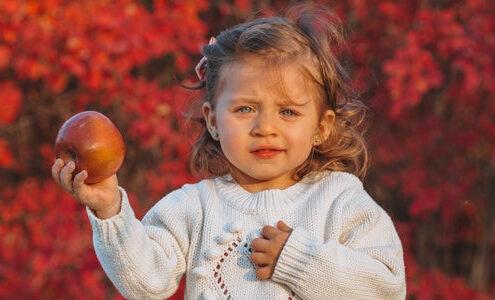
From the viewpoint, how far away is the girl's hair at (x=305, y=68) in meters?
2.85

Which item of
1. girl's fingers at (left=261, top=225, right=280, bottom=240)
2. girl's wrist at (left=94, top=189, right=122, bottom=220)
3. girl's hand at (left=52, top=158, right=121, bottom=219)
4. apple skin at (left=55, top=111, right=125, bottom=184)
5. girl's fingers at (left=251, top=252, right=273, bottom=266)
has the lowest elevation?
girl's fingers at (left=251, top=252, right=273, bottom=266)

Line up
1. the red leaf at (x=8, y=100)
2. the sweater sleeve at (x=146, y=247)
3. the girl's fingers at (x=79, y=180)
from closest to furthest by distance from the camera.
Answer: the girl's fingers at (x=79, y=180)
the sweater sleeve at (x=146, y=247)
the red leaf at (x=8, y=100)

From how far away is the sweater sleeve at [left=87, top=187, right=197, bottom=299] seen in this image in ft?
8.58

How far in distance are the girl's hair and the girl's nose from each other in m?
0.14

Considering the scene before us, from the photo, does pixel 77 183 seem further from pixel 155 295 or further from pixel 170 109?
pixel 170 109

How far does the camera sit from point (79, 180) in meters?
2.51

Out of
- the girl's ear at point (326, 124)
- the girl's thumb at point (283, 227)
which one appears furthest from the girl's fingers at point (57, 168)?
the girl's ear at point (326, 124)

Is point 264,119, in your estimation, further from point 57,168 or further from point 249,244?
point 57,168

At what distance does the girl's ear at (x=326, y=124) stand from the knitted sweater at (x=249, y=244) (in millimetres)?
117

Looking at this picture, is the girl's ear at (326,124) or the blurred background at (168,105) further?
the blurred background at (168,105)

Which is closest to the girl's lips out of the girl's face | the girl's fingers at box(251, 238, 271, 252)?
the girl's face

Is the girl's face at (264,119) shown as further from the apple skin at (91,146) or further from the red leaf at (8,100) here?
the red leaf at (8,100)

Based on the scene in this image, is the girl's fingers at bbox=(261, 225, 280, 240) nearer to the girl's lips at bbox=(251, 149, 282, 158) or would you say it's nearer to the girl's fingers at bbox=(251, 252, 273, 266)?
the girl's fingers at bbox=(251, 252, 273, 266)

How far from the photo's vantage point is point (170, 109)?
18.3ft
